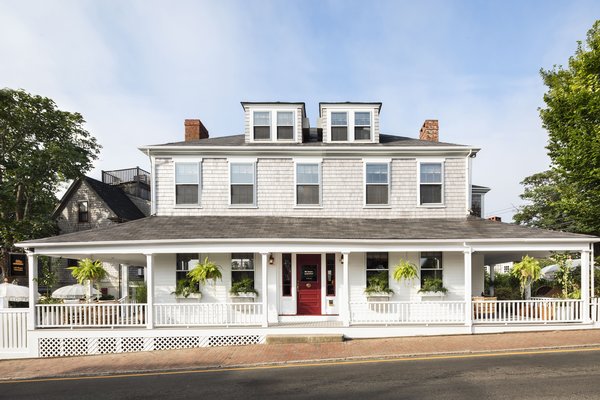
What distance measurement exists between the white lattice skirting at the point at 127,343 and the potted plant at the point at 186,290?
2043 mm

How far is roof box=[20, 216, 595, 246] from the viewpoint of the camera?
43.4 ft

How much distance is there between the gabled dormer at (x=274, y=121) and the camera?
1683 centimetres

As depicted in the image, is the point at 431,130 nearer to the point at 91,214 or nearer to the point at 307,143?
the point at 307,143

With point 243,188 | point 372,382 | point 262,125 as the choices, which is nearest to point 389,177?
point 262,125

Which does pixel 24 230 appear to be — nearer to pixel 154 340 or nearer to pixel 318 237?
pixel 154 340

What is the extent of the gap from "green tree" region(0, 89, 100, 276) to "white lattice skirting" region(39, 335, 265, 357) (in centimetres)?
1542

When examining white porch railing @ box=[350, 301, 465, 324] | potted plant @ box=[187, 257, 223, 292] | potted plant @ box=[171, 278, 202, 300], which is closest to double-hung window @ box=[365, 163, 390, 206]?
white porch railing @ box=[350, 301, 465, 324]

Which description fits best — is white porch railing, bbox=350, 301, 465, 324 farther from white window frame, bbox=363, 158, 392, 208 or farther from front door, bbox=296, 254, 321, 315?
white window frame, bbox=363, 158, 392, 208

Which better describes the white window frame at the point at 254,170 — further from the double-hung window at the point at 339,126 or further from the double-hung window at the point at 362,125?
the double-hung window at the point at 362,125

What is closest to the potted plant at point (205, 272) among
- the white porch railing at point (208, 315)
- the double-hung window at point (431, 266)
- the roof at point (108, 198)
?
the white porch railing at point (208, 315)

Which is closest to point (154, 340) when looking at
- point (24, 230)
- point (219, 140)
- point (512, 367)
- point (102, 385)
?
point (102, 385)

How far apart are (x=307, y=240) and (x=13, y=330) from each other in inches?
405

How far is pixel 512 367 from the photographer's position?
9211mm

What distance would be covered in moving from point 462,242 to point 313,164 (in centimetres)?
666
